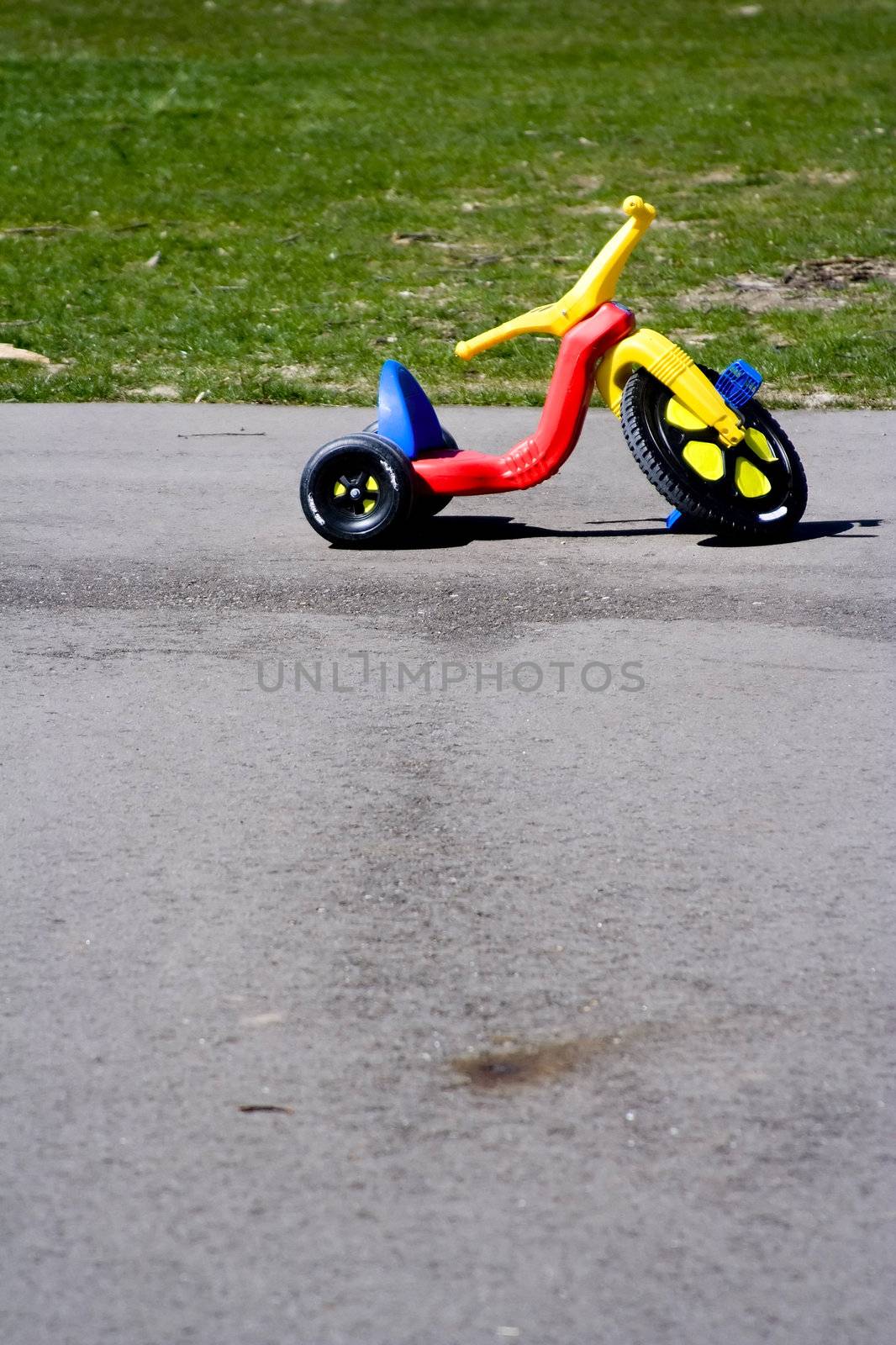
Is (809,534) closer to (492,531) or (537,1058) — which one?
(492,531)

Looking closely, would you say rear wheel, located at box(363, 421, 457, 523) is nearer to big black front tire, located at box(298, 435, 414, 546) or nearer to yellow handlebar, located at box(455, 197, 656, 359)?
big black front tire, located at box(298, 435, 414, 546)

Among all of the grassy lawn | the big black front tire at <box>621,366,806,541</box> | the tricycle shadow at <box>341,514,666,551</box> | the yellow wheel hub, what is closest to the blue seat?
the tricycle shadow at <box>341,514,666,551</box>

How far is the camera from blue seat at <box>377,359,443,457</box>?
777 cm

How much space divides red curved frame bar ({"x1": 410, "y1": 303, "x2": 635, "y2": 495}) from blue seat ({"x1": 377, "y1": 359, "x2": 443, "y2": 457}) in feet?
0.30

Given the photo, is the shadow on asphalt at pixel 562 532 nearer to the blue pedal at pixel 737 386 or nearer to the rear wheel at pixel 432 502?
the rear wheel at pixel 432 502

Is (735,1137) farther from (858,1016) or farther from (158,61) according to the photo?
(158,61)

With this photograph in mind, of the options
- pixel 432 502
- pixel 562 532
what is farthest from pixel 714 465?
pixel 432 502

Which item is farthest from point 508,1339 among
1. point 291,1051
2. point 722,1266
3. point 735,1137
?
point 291,1051

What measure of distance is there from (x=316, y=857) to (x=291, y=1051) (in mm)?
978

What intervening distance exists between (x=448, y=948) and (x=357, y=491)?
376 cm

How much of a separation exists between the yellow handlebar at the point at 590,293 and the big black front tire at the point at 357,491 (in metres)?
0.66

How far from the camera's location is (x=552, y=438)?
25.5 ft

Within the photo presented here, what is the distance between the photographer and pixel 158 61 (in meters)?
24.6

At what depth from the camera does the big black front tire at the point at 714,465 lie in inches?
297
